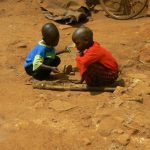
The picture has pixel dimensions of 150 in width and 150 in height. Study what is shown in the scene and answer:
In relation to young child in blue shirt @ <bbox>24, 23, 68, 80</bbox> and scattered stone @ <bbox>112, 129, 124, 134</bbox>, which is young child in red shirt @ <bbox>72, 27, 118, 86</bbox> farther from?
scattered stone @ <bbox>112, 129, 124, 134</bbox>

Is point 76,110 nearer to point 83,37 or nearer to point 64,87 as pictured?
point 64,87

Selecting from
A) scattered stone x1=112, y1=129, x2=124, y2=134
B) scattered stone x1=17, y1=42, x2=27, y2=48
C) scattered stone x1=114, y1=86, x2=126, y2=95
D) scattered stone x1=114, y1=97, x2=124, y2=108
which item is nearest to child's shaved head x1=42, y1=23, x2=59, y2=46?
scattered stone x1=114, y1=86, x2=126, y2=95

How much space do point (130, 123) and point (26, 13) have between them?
14.7 ft

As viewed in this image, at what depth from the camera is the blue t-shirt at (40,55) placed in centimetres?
493

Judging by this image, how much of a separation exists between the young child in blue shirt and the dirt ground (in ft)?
0.62

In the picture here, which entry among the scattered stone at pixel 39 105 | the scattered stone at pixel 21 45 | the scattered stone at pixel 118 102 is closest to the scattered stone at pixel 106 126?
the scattered stone at pixel 118 102

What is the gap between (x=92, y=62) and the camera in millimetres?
4617

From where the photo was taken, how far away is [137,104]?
4.25m

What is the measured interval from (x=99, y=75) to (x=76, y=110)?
25.2 inches

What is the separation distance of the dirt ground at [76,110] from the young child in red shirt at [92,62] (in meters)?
0.18

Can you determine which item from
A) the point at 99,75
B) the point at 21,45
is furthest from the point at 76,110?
the point at 21,45

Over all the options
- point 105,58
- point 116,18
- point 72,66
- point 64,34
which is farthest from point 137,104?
point 116,18

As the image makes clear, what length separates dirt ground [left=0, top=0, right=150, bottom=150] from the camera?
3.74 metres

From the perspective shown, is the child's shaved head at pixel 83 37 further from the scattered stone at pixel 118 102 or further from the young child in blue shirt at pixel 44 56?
the scattered stone at pixel 118 102
